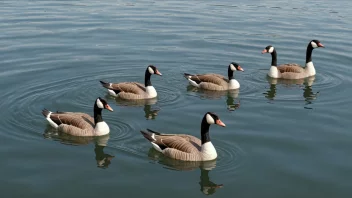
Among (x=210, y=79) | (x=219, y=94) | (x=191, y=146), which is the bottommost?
(x=219, y=94)

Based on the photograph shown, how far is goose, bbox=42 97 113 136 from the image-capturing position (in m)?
20.6

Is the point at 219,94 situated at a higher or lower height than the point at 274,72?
lower

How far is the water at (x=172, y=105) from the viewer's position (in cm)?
1758

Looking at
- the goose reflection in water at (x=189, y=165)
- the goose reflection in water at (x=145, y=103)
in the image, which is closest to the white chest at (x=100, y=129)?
the goose reflection in water at (x=189, y=165)

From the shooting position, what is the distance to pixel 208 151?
18578mm

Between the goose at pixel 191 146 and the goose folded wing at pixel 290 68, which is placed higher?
the goose folded wing at pixel 290 68

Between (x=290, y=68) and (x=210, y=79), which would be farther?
(x=290, y=68)

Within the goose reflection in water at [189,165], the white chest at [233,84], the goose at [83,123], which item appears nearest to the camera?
the goose reflection in water at [189,165]

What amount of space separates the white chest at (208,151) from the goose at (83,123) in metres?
3.98

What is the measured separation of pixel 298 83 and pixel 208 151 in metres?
11.8

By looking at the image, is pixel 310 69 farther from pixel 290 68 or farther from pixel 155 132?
pixel 155 132

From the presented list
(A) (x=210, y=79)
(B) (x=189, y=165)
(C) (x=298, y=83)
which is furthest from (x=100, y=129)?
(C) (x=298, y=83)

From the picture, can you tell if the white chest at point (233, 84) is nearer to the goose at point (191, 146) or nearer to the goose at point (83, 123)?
the goose at point (83, 123)

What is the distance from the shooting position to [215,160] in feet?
62.0
